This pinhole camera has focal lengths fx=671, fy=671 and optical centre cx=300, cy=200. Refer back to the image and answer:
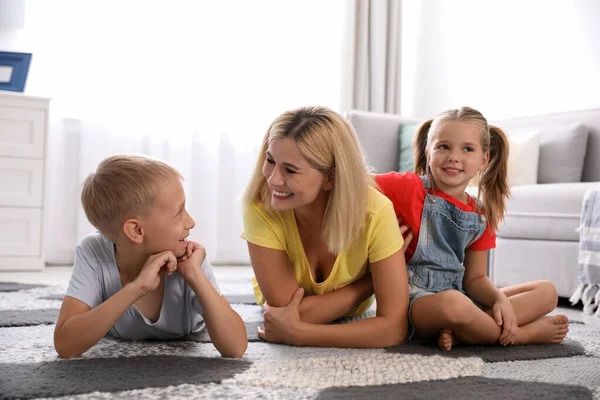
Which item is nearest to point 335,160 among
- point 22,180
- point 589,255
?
point 589,255

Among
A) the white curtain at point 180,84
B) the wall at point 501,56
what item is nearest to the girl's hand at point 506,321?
the white curtain at point 180,84

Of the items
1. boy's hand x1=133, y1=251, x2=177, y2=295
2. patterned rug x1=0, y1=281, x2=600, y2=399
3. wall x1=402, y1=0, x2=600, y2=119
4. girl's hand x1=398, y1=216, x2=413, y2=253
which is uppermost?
wall x1=402, y1=0, x2=600, y2=119

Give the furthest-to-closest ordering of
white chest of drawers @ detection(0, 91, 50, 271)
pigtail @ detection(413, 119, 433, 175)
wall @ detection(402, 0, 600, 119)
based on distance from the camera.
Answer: wall @ detection(402, 0, 600, 119) < white chest of drawers @ detection(0, 91, 50, 271) < pigtail @ detection(413, 119, 433, 175)

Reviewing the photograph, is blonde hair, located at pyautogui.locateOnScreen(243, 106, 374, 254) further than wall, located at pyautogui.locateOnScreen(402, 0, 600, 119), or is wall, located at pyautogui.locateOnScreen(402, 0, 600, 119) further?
wall, located at pyautogui.locateOnScreen(402, 0, 600, 119)

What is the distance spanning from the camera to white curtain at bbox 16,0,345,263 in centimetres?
341

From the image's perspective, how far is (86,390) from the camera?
3.17ft

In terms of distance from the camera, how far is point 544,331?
1.52m

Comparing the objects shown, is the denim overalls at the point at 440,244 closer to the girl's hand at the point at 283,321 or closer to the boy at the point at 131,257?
the girl's hand at the point at 283,321

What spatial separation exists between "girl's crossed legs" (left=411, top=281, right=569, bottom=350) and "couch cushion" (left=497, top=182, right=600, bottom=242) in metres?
0.87

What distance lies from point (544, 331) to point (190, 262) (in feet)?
2.69

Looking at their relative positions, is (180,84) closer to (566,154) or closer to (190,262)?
(566,154)

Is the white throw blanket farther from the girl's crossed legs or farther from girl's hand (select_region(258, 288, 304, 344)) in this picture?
girl's hand (select_region(258, 288, 304, 344))

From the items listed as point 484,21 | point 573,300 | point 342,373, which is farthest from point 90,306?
point 484,21

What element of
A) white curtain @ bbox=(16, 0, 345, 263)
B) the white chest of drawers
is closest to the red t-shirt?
white curtain @ bbox=(16, 0, 345, 263)
